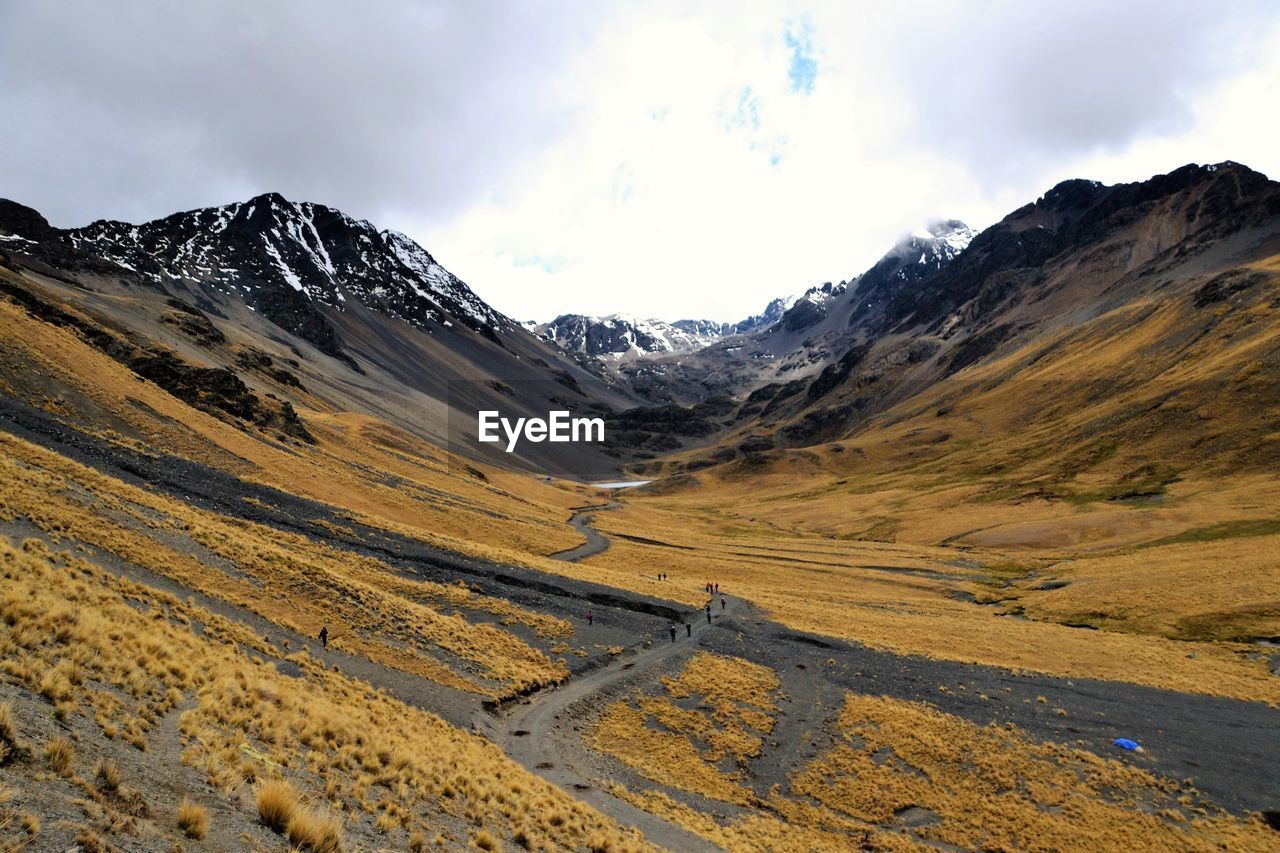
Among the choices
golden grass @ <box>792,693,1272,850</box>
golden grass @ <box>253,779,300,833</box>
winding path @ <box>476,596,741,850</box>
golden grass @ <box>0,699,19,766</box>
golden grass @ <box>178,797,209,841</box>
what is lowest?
winding path @ <box>476,596,741,850</box>

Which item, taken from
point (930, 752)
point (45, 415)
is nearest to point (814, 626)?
point (930, 752)

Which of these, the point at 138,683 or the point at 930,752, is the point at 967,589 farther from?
the point at 138,683

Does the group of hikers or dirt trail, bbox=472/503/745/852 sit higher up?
the group of hikers

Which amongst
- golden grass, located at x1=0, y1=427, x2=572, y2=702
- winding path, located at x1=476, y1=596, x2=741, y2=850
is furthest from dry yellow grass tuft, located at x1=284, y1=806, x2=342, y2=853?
golden grass, located at x1=0, y1=427, x2=572, y2=702

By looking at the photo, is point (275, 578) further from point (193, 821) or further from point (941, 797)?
point (941, 797)

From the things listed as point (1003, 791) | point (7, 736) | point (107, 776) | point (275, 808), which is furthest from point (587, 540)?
point (7, 736)

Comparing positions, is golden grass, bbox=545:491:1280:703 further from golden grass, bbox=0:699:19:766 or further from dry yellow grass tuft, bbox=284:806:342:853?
golden grass, bbox=0:699:19:766

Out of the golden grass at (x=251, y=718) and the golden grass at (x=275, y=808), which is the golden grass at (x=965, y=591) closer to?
the golden grass at (x=251, y=718)
